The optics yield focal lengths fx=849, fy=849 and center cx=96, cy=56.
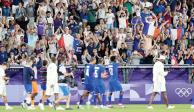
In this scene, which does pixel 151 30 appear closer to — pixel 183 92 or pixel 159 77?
pixel 183 92

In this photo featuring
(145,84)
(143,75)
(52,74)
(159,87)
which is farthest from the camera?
(143,75)

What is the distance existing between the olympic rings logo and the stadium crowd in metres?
1.70

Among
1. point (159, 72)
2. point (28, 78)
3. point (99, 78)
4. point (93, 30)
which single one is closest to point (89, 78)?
point (99, 78)

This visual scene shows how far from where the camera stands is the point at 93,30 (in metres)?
44.8

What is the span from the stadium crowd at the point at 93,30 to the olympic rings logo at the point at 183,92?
170 cm

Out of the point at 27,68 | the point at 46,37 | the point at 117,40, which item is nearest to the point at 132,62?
the point at 117,40

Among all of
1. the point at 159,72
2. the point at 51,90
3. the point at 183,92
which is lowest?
the point at 183,92

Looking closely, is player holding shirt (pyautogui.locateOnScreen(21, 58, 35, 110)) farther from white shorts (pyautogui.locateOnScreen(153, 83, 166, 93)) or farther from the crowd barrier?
the crowd barrier

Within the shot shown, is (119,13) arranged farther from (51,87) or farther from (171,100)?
(51,87)

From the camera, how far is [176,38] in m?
44.7

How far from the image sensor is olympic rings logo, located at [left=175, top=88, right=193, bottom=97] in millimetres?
41500

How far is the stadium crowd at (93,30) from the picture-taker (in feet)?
138

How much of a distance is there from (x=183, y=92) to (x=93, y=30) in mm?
6303

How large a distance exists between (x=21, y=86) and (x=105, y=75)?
5.83 m
